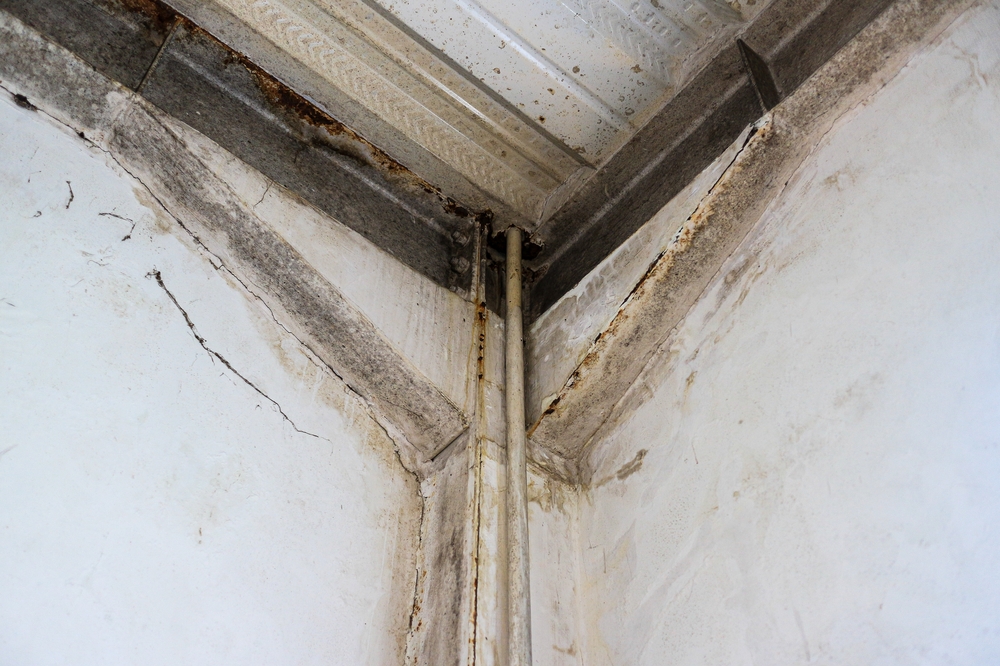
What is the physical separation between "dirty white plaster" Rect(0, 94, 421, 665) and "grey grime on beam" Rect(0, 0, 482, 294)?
29 cm

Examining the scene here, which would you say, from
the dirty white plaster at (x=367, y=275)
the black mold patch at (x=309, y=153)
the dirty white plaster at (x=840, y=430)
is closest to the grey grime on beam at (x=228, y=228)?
the dirty white plaster at (x=367, y=275)

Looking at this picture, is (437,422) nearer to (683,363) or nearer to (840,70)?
(683,363)

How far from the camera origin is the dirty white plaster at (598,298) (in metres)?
2.21

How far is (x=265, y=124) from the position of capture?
2400 millimetres

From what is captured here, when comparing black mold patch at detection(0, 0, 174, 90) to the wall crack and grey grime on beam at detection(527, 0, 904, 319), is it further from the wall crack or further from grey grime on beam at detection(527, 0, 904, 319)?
grey grime on beam at detection(527, 0, 904, 319)

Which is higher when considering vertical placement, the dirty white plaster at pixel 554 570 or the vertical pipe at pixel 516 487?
the vertical pipe at pixel 516 487

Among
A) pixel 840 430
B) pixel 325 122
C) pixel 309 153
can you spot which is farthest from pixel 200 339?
pixel 840 430

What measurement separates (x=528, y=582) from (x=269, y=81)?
1.62m

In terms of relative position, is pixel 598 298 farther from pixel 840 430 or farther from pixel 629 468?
pixel 840 430

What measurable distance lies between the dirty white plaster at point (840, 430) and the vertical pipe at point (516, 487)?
227 mm

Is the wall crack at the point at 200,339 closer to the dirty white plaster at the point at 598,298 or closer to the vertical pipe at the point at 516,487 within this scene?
the vertical pipe at the point at 516,487

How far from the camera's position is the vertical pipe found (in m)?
1.75

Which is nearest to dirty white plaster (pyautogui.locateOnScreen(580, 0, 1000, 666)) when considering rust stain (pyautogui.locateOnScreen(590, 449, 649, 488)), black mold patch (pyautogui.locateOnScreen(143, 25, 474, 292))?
rust stain (pyautogui.locateOnScreen(590, 449, 649, 488))

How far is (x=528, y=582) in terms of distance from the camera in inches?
72.8
